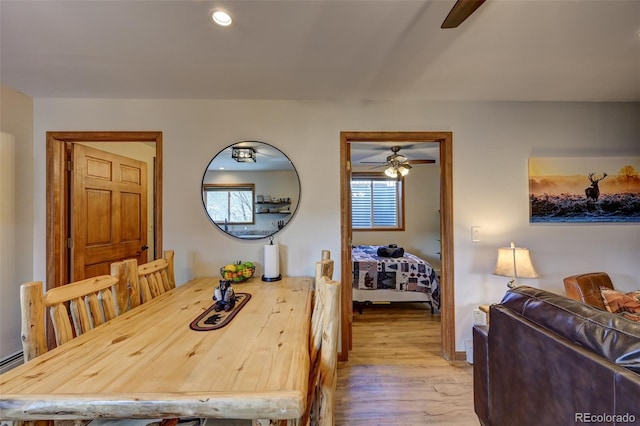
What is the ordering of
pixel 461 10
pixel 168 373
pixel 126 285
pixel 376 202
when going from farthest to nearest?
pixel 376 202
pixel 126 285
pixel 461 10
pixel 168 373

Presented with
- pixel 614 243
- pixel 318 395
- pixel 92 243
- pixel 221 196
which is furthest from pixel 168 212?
pixel 614 243

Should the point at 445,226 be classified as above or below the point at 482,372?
above

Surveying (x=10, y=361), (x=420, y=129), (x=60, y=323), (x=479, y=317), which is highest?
(x=420, y=129)

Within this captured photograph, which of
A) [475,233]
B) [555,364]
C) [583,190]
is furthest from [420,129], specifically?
[555,364]

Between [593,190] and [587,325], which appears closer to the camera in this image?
[587,325]

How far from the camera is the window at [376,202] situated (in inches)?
219

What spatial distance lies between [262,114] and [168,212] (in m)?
1.24

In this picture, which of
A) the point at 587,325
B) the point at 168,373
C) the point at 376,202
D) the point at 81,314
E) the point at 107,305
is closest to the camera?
the point at 168,373

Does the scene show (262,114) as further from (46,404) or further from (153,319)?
(46,404)

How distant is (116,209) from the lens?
301cm

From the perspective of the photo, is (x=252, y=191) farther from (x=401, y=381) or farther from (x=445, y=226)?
(x=401, y=381)

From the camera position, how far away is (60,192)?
2.48 metres

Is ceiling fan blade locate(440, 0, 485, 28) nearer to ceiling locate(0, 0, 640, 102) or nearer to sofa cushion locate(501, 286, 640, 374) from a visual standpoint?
ceiling locate(0, 0, 640, 102)

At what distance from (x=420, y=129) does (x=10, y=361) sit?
4.00m
